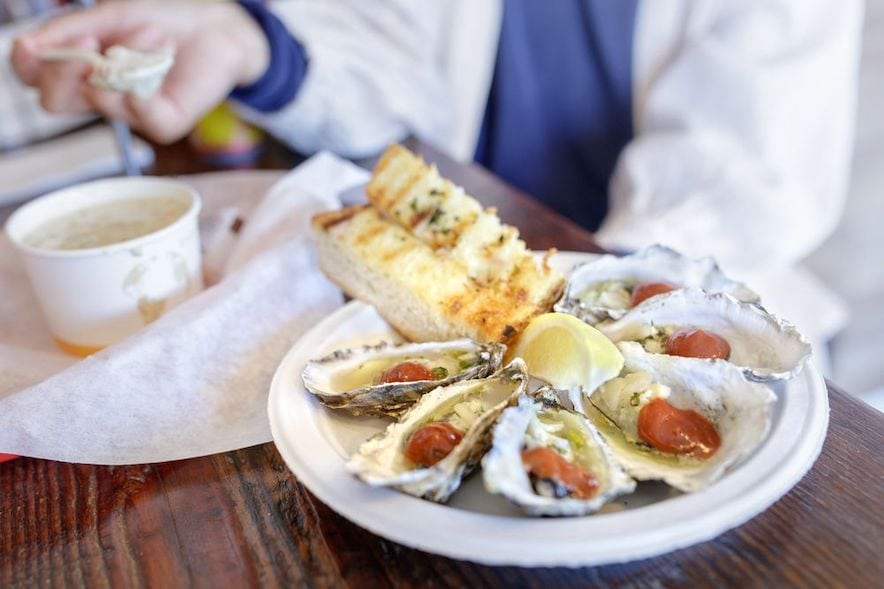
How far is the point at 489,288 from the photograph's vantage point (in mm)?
824

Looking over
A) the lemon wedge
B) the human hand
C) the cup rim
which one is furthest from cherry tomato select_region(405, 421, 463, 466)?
the human hand

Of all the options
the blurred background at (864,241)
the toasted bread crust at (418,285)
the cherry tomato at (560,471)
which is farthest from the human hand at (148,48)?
the blurred background at (864,241)

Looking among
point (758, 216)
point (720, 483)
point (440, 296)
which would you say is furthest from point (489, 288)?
point (758, 216)

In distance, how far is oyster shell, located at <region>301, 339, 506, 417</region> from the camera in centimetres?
65

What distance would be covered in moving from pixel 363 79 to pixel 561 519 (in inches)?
46.4

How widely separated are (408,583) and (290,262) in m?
0.49

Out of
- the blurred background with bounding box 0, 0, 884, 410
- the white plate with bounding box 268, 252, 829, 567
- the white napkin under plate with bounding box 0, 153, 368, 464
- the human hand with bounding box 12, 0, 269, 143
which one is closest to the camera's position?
the white plate with bounding box 268, 252, 829, 567

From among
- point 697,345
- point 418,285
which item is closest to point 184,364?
point 418,285

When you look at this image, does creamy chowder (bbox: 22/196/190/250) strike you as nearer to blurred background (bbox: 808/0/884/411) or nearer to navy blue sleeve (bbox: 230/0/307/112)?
navy blue sleeve (bbox: 230/0/307/112)

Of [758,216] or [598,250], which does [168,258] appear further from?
[758,216]

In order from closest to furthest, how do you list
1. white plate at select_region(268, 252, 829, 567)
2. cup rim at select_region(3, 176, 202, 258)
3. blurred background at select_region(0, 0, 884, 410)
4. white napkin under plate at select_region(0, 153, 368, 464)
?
white plate at select_region(268, 252, 829, 567)
white napkin under plate at select_region(0, 153, 368, 464)
cup rim at select_region(3, 176, 202, 258)
blurred background at select_region(0, 0, 884, 410)

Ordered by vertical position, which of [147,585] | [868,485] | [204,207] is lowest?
[204,207]

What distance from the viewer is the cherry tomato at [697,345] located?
2.21 ft

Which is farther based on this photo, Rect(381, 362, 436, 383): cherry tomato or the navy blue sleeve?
the navy blue sleeve
